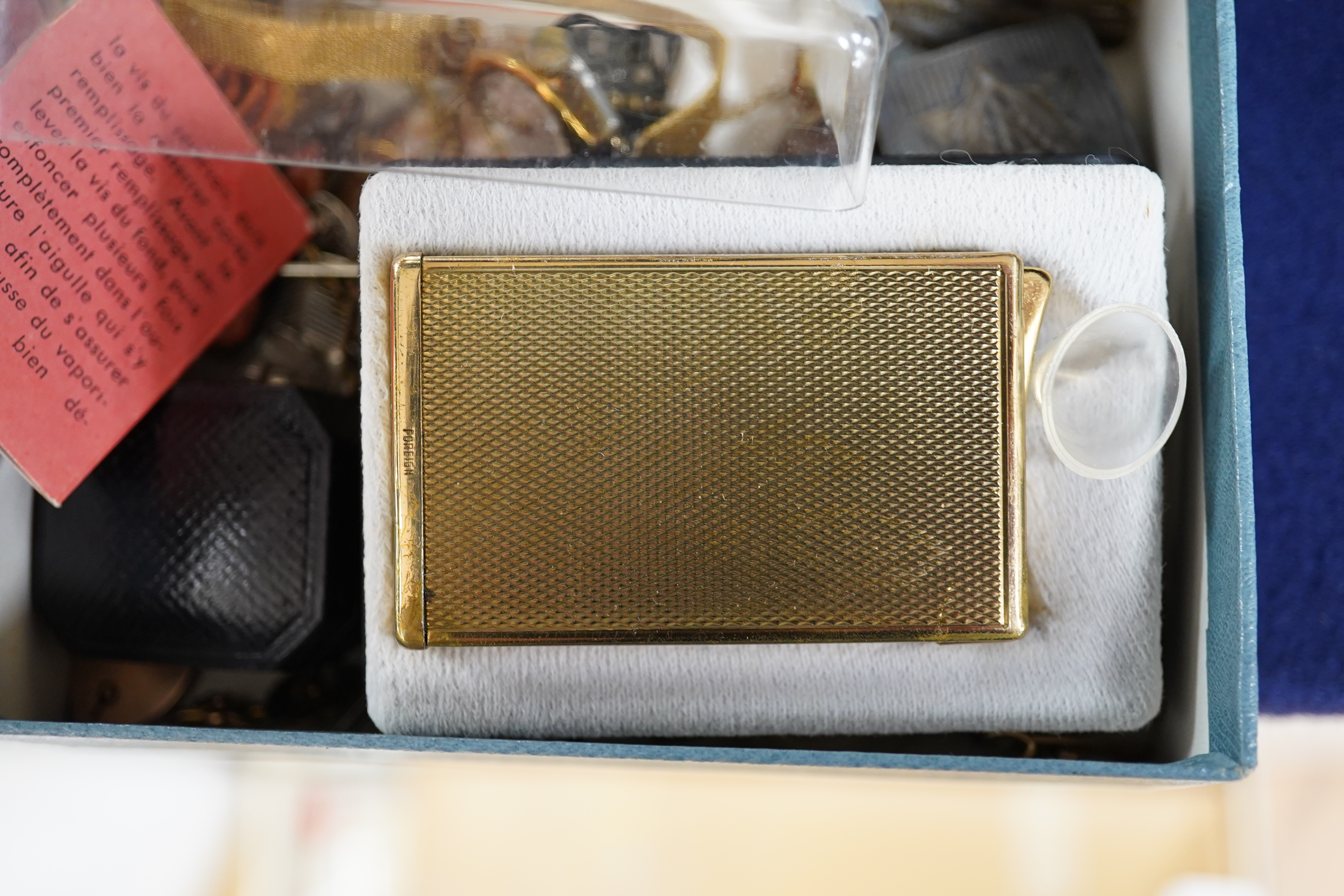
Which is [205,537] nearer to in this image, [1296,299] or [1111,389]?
[1111,389]

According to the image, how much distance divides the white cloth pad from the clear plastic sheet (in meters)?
0.02

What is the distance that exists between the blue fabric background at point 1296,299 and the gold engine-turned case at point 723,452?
35 centimetres

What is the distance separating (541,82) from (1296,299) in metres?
0.53

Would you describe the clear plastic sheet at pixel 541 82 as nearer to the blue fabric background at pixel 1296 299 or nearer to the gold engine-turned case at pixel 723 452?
the gold engine-turned case at pixel 723 452

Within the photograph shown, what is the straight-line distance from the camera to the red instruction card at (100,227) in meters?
0.41

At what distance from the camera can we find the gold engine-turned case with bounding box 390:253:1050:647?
408mm

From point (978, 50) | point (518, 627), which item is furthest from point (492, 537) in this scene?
point (978, 50)

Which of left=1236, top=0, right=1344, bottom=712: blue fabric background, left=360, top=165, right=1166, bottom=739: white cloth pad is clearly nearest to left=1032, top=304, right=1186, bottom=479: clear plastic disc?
left=360, top=165, right=1166, bottom=739: white cloth pad

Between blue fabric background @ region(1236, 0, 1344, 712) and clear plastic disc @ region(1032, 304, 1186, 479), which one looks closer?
clear plastic disc @ region(1032, 304, 1186, 479)

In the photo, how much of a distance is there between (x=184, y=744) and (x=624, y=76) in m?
0.31

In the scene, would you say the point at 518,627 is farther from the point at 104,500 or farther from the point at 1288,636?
the point at 1288,636

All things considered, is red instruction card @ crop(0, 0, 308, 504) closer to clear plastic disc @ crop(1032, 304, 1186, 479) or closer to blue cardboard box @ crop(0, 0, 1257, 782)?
blue cardboard box @ crop(0, 0, 1257, 782)

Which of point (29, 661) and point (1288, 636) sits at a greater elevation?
point (29, 661)

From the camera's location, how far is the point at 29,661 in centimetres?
49
